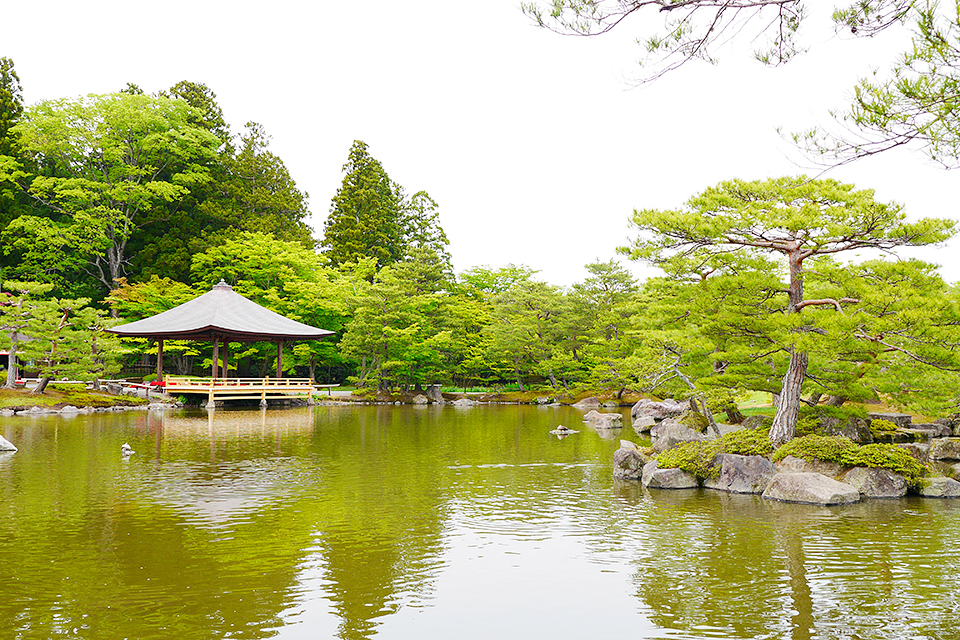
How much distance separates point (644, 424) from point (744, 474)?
9992 mm

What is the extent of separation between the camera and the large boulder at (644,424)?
66.6 feet

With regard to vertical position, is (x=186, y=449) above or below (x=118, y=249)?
below

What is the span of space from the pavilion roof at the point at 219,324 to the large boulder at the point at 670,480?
20.5m

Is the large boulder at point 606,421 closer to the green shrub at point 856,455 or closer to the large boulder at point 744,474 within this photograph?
the large boulder at point 744,474

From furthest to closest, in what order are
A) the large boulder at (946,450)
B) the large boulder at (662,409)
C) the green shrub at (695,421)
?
1. the large boulder at (662,409)
2. the green shrub at (695,421)
3. the large boulder at (946,450)

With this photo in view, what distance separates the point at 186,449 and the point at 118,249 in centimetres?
2744

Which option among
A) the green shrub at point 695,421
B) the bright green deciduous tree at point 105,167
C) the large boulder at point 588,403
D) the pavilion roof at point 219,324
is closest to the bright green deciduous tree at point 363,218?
the bright green deciduous tree at point 105,167

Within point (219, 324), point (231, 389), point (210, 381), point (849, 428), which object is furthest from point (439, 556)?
point (210, 381)

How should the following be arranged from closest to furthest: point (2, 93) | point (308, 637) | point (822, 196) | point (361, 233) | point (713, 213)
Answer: point (308, 637), point (822, 196), point (713, 213), point (2, 93), point (361, 233)

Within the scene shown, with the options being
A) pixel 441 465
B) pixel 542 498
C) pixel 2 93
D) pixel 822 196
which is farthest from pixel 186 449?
pixel 2 93

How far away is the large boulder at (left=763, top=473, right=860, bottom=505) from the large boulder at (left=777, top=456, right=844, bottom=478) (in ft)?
1.86

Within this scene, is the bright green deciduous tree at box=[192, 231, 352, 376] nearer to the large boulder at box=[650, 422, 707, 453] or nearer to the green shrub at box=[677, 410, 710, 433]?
the green shrub at box=[677, 410, 710, 433]

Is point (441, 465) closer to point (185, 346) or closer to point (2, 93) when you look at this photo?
point (185, 346)

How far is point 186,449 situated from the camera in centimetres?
1470
